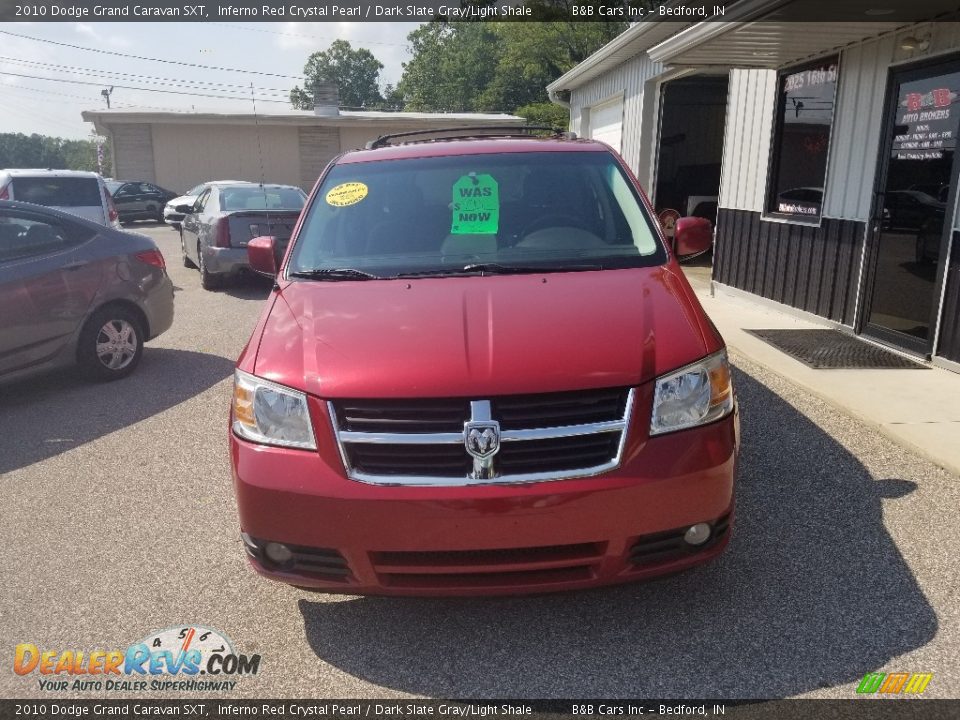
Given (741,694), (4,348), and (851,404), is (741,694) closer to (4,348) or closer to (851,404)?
(851,404)

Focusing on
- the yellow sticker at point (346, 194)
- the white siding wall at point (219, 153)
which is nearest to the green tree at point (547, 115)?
the white siding wall at point (219, 153)

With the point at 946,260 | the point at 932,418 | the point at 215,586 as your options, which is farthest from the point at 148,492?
the point at 946,260

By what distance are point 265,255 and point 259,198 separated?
792cm

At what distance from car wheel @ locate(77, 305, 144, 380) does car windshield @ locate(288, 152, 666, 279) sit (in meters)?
3.34

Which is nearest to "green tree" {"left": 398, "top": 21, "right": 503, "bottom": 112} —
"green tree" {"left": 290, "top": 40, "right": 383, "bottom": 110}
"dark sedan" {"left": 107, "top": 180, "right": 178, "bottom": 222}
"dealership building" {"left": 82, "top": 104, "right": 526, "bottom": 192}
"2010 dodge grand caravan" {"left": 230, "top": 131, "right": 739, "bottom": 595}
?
"green tree" {"left": 290, "top": 40, "right": 383, "bottom": 110}

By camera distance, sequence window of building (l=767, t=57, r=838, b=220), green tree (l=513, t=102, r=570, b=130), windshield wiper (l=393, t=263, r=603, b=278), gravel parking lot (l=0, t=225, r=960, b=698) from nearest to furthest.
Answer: gravel parking lot (l=0, t=225, r=960, b=698), windshield wiper (l=393, t=263, r=603, b=278), window of building (l=767, t=57, r=838, b=220), green tree (l=513, t=102, r=570, b=130)

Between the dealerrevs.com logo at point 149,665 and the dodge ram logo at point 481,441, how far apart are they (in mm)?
1093

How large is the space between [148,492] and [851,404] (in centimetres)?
440

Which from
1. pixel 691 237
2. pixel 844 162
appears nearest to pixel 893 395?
pixel 691 237

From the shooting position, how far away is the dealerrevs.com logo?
264cm

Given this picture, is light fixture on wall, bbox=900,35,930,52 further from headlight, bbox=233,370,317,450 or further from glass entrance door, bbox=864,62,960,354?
headlight, bbox=233,370,317,450

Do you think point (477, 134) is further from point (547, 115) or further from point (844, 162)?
point (547, 115)

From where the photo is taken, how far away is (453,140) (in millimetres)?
4523

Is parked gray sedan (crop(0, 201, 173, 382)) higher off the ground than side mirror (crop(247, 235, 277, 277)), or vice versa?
side mirror (crop(247, 235, 277, 277))
